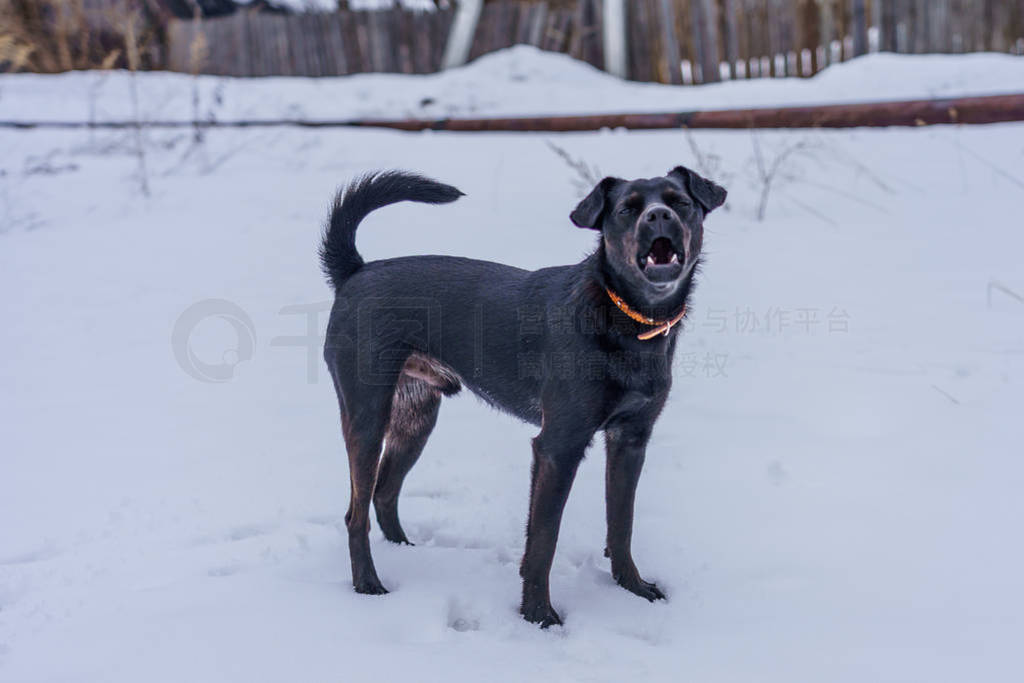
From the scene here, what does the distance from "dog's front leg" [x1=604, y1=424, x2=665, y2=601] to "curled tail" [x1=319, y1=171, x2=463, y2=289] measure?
987 mm

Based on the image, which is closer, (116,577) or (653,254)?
(653,254)

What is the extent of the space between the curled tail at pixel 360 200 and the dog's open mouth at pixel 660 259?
0.76 m

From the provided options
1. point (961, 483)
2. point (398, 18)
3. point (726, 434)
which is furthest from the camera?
point (398, 18)

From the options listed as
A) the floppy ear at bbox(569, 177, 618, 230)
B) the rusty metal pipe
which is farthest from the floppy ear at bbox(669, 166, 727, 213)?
the rusty metal pipe

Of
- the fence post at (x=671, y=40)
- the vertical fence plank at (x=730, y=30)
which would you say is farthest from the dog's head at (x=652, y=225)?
the fence post at (x=671, y=40)

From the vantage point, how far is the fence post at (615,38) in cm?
1025

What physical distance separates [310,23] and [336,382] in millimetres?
10666

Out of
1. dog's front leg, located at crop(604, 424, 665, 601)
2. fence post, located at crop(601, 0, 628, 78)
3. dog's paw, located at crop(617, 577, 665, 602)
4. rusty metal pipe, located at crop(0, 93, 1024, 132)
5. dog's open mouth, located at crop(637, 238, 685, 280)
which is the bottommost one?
dog's paw, located at crop(617, 577, 665, 602)

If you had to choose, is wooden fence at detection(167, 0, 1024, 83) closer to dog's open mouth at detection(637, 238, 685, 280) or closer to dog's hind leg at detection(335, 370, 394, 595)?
dog's hind leg at detection(335, 370, 394, 595)

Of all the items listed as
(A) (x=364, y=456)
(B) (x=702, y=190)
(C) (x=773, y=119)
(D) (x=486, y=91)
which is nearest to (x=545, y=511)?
(A) (x=364, y=456)

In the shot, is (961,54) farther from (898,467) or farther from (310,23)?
(310,23)

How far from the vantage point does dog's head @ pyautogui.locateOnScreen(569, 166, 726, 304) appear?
2449mm

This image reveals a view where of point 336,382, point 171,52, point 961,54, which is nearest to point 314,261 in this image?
point 336,382

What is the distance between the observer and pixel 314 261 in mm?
6090
